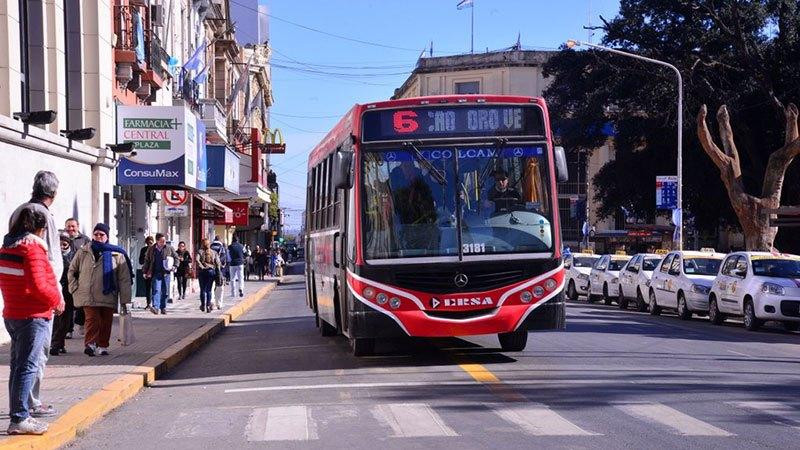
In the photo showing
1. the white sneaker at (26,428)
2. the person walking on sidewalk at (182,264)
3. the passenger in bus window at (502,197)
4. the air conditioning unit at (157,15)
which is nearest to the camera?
the white sneaker at (26,428)

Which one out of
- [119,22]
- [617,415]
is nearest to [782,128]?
[119,22]

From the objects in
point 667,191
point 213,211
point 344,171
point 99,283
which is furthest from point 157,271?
point 667,191

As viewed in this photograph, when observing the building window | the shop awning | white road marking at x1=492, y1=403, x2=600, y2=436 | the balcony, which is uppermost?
the building window

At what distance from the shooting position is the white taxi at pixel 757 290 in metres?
21.5

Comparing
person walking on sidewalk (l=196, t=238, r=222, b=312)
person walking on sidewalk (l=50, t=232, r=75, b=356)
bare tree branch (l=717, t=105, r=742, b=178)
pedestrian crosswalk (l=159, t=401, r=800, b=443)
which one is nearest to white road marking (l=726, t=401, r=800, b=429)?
pedestrian crosswalk (l=159, t=401, r=800, b=443)

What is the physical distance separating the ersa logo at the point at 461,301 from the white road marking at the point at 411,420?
9.54 ft

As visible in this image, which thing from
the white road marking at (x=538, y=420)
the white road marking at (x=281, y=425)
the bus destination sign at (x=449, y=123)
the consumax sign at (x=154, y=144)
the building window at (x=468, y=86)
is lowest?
the white road marking at (x=281, y=425)

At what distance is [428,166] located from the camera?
44.3 ft

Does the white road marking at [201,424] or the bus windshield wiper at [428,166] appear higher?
the bus windshield wiper at [428,166]

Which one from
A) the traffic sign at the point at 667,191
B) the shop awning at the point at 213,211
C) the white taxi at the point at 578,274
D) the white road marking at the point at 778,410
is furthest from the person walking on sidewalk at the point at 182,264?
the white road marking at the point at 778,410

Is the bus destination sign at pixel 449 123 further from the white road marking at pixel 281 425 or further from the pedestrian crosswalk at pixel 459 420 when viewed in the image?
the white road marking at pixel 281 425

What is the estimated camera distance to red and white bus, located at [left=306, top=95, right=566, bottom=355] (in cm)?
1317

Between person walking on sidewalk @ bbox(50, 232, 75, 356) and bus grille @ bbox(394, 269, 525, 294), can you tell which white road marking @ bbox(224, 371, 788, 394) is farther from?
person walking on sidewalk @ bbox(50, 232, 75, 356)

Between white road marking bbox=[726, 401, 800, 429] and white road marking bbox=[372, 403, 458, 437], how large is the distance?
293 cm
